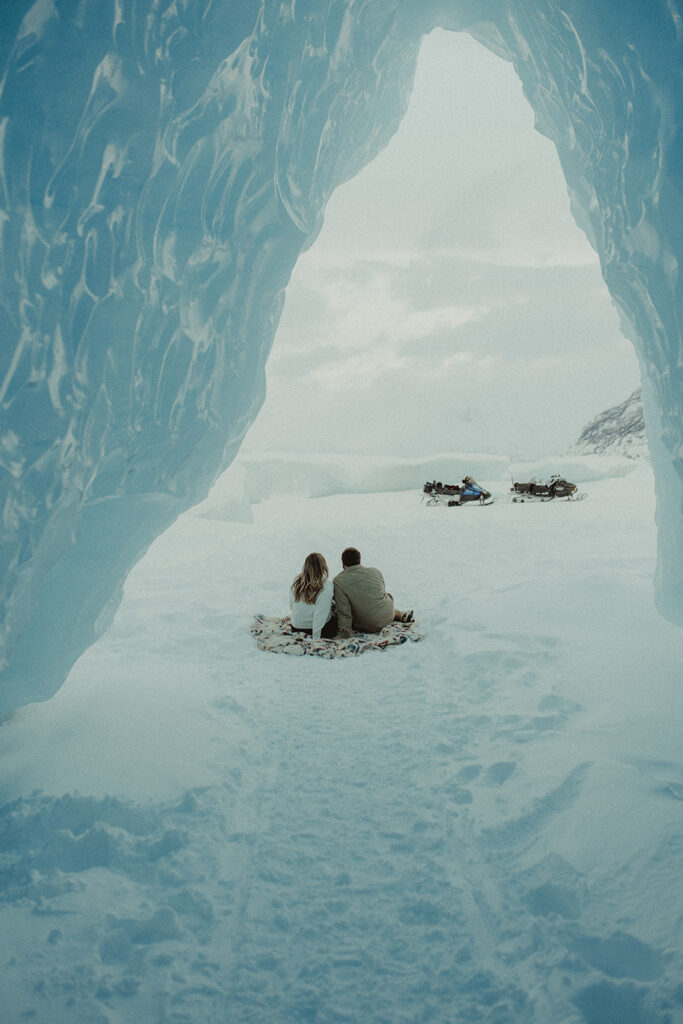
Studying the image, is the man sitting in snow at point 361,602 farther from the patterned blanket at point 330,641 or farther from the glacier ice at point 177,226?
→ the glacier ice at point 177,226

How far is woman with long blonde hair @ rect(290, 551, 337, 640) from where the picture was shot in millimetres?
5102

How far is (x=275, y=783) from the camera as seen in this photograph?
2.76 m

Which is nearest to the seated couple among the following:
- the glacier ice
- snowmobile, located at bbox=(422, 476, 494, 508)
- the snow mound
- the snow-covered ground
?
the snow-covered ground

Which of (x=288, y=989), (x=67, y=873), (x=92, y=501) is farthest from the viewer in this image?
(x=92, y=501)

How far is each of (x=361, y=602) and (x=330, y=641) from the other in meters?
0.45

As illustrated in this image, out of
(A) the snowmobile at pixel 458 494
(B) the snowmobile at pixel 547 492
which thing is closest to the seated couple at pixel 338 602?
(A) the snowmobile at pixel 458 494

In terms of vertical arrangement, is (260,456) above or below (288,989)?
above

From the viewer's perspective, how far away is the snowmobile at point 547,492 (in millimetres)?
15227

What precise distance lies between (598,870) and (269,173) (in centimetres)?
463

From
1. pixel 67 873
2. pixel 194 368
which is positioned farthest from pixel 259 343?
pixel 67 873

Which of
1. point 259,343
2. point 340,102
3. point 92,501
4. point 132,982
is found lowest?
point 132,982

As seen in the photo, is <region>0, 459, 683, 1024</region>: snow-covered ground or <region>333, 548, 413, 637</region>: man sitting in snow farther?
<region>333, 548, 413, 637</region>: man sitting in snow

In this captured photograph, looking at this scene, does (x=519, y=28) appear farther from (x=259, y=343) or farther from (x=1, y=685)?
(x=1, y=685)

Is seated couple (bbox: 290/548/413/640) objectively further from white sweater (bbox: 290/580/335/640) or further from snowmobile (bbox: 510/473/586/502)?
snowmobile (bbox: 510/473/586/502)
